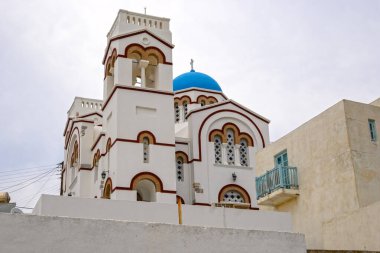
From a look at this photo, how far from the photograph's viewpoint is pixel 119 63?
23062 millimetres

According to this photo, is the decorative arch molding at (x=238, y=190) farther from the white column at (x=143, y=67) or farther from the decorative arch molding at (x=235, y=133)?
the white column at (x=143, y=67)

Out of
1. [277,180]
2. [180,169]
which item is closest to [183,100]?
[180,169]

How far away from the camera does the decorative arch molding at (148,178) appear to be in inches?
849

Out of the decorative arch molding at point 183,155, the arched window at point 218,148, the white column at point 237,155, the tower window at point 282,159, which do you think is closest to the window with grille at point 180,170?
the decorative arch molding at point 183,155

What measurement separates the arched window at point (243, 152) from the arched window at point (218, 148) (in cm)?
92

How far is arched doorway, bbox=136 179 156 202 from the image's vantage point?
2208 centimetres

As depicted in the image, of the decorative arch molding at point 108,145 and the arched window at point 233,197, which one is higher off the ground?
the decorative arch molding at point 108,145

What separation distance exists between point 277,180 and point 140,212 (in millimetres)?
4436

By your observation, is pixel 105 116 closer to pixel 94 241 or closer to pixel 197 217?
pixel 197 217

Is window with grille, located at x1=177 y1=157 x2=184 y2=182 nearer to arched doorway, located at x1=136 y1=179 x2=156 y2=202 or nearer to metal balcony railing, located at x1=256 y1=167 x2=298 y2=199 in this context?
arched doorway, located at x1=136 y1=179 x2=156 y2=202

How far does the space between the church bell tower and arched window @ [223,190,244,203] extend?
312 centimetres

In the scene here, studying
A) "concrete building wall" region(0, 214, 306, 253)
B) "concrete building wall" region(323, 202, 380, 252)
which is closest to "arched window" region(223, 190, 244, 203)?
"concrete building wall" region(323, 202, 380, 252)

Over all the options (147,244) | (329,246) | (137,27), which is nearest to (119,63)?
(137,27)

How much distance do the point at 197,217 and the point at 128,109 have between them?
1107 centimetres
